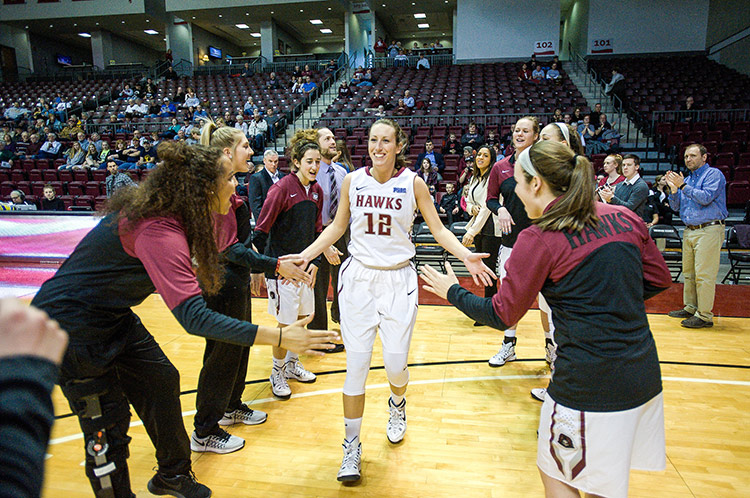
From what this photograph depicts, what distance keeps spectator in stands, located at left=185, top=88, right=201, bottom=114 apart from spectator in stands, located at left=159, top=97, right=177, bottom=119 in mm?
585

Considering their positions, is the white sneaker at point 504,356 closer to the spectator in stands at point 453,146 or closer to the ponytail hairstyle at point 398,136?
the ponytail hairstyle at point 398,136

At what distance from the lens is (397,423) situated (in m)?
3.13

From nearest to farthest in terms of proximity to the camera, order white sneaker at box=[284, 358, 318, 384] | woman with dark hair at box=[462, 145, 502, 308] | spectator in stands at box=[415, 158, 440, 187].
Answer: white sneaker at box=[284, 358, 318, 384] < woman with dark hair at box=[462, 145, 502, 308] < spectator in stands at box=[415, 158, 440, 187]

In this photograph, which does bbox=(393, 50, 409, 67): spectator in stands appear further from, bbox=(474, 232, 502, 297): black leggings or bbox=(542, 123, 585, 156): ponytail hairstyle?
bbox=(542, 123, 585, 156): ponytail hairstyle

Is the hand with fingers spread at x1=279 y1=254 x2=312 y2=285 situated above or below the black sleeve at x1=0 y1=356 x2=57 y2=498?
below

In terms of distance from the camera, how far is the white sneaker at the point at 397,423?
10.1ft

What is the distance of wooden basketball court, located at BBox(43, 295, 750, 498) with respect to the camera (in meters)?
2.67

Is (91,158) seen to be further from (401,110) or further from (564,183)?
(564,183)

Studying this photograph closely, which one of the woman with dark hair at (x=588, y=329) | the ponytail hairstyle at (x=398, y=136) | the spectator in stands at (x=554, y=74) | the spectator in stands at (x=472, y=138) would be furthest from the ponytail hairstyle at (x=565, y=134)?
the spectator in stands at (x=554, y=74)

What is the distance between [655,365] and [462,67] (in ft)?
62.6

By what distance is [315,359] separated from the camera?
15.1 ft

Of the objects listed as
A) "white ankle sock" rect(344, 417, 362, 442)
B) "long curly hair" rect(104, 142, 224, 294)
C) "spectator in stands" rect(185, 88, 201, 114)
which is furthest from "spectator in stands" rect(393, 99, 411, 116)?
"long curly hair" rect(104, 142, 224, 294)

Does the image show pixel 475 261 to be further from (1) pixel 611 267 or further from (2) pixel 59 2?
(2) pixel 59 2

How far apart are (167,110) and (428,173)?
42.3 ft
